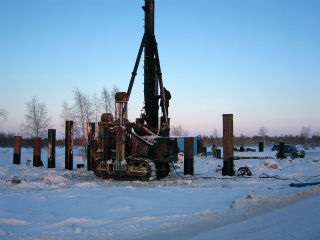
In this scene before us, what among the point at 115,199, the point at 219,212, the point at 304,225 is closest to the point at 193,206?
the point at 219,212

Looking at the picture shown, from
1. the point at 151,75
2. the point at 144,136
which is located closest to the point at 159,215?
the point at 144,136

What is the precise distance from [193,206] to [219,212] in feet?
2.60

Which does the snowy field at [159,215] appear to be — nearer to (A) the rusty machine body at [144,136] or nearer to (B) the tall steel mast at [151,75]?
(A) the rusty machine body at [144,136]

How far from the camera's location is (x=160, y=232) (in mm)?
6086

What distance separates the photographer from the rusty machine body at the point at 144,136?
1420cm

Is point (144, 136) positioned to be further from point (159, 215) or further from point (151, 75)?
point (159, 215)

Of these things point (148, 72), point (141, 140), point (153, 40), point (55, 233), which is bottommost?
point (55, 233)

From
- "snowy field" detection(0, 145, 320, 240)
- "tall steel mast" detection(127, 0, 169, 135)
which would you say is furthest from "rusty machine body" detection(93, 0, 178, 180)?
"snowy field" detection(0, 145, 320, 240)

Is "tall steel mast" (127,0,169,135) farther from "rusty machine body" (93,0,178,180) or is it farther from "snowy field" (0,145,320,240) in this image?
"snowy field" (0,145,320,240)

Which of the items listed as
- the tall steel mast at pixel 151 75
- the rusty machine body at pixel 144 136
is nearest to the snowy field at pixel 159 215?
the rusty machine body at pixel 144 136

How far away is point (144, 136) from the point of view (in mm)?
15016

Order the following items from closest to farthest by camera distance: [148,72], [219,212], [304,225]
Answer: [304,225] < [219,212] < [148,72]

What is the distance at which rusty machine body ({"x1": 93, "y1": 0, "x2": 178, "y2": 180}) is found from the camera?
14195mm

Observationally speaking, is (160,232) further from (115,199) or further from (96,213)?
(115,199)
